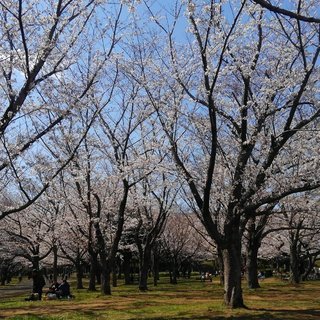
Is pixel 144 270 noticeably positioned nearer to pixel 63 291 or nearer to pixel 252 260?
pixel 252 260

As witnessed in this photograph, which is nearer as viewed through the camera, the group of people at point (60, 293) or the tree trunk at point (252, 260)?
the group of people at point (60, 293)

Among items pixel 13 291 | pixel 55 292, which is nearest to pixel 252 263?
pixel 55 292

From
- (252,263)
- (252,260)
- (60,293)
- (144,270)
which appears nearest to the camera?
(60,293)

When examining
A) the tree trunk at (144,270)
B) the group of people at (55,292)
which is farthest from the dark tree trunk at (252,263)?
the group of people at (55,292)

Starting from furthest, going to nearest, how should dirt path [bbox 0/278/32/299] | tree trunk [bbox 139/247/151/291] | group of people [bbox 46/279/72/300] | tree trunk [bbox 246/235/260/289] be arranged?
1. dirt path [bbox 0/278/32/299]
2. tree trunk [bbox 139/247/151/291]
3. tree trunk [bbox 246/235/260/289]
4. group of people [bbox 46/279/72/300]

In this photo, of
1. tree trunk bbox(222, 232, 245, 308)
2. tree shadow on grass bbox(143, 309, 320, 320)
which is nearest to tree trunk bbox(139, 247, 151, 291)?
tree trunk bbox(222, 232, 245, 308)

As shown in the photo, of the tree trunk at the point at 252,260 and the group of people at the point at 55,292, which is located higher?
the tree trunk at the point at 252,260

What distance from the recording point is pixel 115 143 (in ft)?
77.5

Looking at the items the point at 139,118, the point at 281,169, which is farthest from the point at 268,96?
the point at 139,118

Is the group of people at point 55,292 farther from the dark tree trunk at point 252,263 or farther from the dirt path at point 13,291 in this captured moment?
the dark tree trunk at point 252,263

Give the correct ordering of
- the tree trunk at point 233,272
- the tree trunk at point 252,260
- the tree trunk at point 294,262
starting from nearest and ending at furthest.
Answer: the tree trunk at point 233,272 < the tree trunk at point 252,260 < the tree trunk at point 294,262

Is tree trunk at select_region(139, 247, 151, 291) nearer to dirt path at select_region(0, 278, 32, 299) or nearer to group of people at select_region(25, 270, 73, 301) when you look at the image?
group of people at select_region(25, 270, 73, 301)

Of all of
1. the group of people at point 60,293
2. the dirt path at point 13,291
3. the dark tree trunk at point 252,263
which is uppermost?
the dark tree trunk at point 252,263

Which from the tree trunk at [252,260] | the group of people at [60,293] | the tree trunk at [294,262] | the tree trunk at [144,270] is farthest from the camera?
the tree trunk at [294,262]
